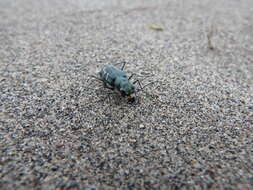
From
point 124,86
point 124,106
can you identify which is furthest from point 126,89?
point 124,106

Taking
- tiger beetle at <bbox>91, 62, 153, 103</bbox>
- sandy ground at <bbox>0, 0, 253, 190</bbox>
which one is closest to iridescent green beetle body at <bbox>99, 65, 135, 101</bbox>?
tiger beetle at <bbox>91, 62, 153, 103</bbox>

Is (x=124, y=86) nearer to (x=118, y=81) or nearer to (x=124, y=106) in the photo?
(x=118, y=81)

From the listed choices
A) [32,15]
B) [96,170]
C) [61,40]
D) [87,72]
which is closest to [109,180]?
[96,170]

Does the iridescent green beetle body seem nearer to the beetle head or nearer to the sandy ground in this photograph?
the beetle head

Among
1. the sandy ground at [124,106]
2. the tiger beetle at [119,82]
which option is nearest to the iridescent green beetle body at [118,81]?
the tiger beetle at [119,82]

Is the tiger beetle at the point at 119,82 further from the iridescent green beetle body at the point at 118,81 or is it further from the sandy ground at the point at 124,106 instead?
the sandy ground at the point at 124,106

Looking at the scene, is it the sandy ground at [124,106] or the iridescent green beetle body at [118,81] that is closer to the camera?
the sandy ground at [124,106]

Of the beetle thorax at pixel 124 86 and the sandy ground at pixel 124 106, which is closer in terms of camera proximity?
the sandy ground at pixel 124 106

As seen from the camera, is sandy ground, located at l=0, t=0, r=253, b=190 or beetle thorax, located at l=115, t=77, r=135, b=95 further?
beetle thorax, located at l=115, t=77, r=135, b=95
